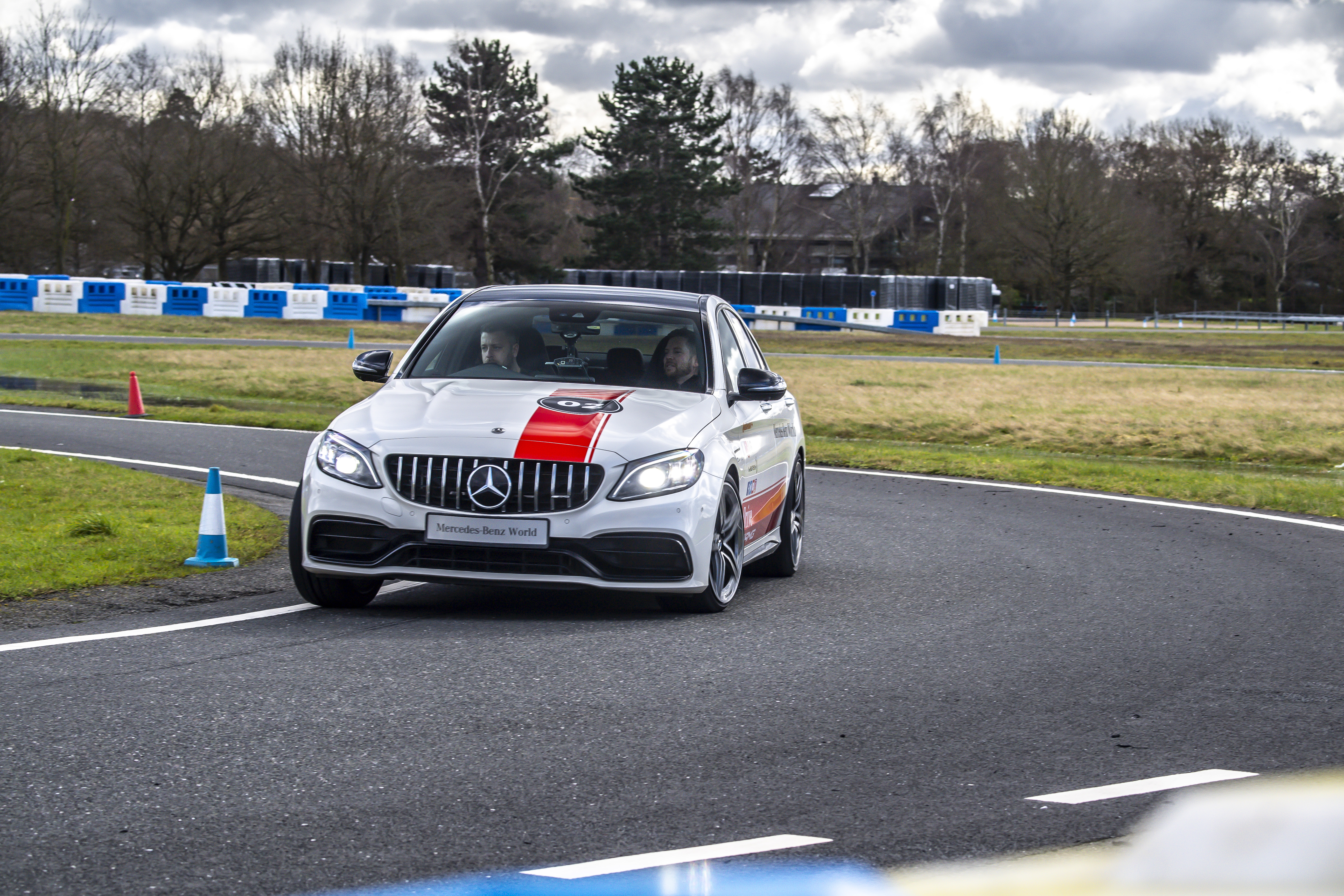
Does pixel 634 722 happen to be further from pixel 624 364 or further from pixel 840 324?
pixel 840 324

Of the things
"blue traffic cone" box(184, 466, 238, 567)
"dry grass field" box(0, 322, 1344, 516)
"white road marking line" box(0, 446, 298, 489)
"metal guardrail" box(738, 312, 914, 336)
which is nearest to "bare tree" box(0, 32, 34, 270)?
"dry grass field" box(0, 322, 1344, 516)

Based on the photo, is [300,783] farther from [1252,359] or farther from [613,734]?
[1252,359]

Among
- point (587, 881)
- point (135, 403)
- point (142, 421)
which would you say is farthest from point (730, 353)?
point (135, 403)

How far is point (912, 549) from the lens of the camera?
9.97 m

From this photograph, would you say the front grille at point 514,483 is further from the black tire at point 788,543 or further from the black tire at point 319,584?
the black tire at point 788,543

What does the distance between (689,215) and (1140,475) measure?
59433 mm

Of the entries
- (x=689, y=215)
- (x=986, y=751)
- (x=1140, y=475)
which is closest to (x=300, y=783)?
(x=986, y=751)

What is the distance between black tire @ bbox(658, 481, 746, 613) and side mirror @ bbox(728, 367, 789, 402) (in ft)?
2.20

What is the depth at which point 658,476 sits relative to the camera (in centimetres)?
709

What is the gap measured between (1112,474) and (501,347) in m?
8.89

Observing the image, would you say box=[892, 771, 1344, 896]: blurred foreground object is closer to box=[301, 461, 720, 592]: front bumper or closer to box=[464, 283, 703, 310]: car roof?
box=[301, 461, 720, 592]: front bumper

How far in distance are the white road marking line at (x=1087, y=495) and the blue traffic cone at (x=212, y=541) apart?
7.62 metres

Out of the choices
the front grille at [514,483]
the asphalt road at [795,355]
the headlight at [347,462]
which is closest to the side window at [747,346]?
the front grille at [514,483]

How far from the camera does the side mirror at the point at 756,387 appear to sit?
813 centimetres
